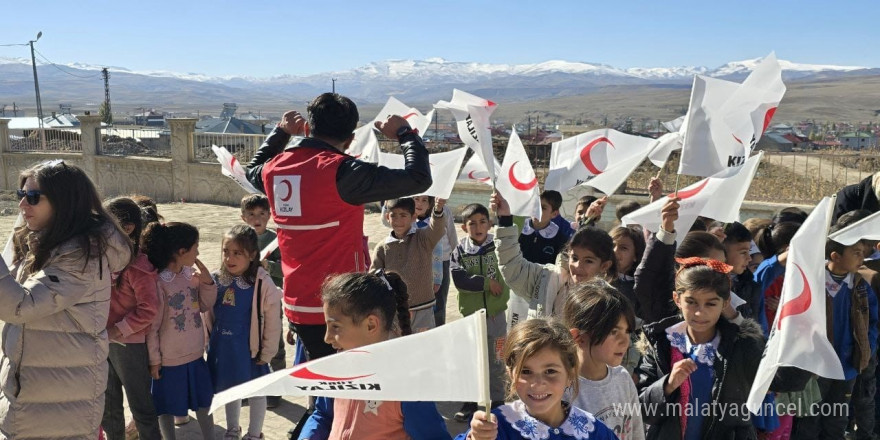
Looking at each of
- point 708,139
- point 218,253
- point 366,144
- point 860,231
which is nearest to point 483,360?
point 860,231

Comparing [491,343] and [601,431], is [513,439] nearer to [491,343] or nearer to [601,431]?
[601,431]

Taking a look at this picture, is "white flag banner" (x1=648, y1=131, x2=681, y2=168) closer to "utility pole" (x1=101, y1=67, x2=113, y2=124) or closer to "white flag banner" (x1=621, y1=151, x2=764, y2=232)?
"white flag banner" (x1=621, y1=151, x2=764, y2=232)

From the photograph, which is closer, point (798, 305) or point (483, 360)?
point (483, 360)

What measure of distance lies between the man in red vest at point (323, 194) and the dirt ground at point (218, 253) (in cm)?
167

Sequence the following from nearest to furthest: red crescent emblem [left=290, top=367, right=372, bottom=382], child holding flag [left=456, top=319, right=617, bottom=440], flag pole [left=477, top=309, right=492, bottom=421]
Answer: flag pole [left=477, top=309, right=492, bottom=421] → red crescent emblem [left=290, top=367, right=372, bottom=382] → child holding flag [left=456, top=319, right=617, bottom=440]

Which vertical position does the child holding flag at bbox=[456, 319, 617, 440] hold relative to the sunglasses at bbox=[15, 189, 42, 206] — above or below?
below

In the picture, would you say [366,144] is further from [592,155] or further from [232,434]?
[232,434]

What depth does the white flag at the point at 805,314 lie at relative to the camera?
2.76m

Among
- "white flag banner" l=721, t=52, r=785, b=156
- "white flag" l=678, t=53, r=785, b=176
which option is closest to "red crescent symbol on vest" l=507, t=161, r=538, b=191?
"white flag" l=678, t=53, r=785, b=176

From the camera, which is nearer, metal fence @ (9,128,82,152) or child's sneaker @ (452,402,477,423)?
child's sneaker @ (452,402,477,423)

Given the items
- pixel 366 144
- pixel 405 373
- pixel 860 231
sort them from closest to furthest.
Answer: pixel 405 373, pixel 860 231, pixel 366 144

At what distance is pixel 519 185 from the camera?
15.2ft

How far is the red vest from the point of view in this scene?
3.21m

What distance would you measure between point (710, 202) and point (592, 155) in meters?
2.03
